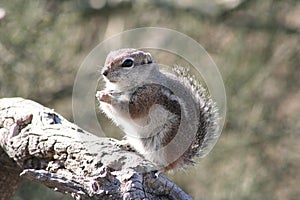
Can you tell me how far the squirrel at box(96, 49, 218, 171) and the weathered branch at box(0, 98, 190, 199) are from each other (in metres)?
0.08

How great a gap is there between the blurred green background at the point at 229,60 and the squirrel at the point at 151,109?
1.22 m

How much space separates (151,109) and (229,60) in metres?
1.39

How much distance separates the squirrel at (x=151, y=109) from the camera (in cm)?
176

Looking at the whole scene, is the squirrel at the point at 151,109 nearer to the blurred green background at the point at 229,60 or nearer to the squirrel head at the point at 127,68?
the squirrel head at the point at 127,68

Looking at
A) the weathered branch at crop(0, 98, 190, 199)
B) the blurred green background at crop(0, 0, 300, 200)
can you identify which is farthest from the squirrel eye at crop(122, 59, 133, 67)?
the blurred green background at crop(0, 0, 300, 200)

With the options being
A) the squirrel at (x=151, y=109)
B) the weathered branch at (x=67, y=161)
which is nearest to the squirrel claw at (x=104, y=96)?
the squirrel at (x=151, y=109)

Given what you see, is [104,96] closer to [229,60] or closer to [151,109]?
[151,109]

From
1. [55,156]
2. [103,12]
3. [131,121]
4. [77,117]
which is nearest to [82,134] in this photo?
[55,156]

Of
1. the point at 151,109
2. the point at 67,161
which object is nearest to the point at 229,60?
the point at 151,109

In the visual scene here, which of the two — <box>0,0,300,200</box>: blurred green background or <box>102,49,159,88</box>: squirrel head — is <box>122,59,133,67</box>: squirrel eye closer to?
<box>102,49,159,88</box>: squirrel head

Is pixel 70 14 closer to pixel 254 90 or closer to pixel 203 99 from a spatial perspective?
pixel 254 90

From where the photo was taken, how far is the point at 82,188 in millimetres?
1366

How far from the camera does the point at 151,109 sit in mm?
1779

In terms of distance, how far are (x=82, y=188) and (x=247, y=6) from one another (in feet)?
6.44
